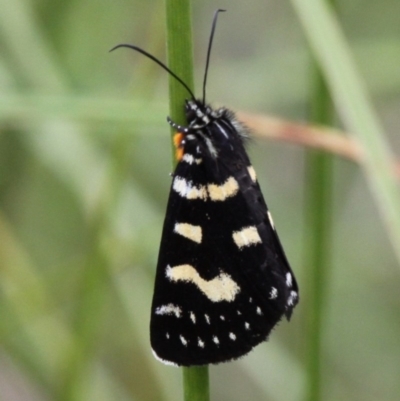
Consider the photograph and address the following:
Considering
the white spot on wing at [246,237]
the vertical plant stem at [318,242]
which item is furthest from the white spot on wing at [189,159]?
the vertical plant stem at [318,242]

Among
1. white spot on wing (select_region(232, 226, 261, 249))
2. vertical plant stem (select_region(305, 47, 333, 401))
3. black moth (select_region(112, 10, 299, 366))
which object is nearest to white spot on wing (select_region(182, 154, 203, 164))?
black moth (select_region(112, 10, 299, 366))

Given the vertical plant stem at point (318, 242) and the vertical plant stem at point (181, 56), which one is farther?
the vertical plant stem at point (318, 242)

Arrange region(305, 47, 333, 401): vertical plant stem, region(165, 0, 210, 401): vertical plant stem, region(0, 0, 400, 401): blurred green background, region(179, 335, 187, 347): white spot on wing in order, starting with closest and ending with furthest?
region(165, 0, 210, 401): vertical plant stem < region(179, 335, 187, 347): white spot on wing < region(305, 47, 333, 401): vertical plant stem < region(0, 0, 400, 401): blurred green background

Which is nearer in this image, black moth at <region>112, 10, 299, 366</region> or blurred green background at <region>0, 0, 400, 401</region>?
black moth at <region>112, 10, 299, 366</region>

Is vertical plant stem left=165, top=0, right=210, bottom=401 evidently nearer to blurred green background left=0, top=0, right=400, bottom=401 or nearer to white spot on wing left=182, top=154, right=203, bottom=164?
white spot on wing left=182, top=154, right=203, bottom=164

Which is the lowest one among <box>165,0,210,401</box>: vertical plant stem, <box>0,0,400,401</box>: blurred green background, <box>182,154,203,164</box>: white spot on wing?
<box>0,0,400,401</box>: blurred green background

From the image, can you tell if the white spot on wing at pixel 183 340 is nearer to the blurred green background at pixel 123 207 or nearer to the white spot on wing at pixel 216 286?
the white spot on wing at pixel 216 286

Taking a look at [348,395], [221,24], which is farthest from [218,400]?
[221,24]

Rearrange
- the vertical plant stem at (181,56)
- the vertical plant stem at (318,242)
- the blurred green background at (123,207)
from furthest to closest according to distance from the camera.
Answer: the blurred green background at (123,207) → the vertical plant stem at (318,242) → the vertical plant stem at (181,56)

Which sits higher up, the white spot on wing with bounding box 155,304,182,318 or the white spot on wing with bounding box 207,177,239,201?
the white spot on wing with bounding box 207,177,239,201
